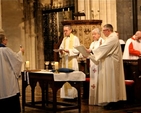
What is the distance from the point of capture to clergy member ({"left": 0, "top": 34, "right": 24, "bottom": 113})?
6207mm

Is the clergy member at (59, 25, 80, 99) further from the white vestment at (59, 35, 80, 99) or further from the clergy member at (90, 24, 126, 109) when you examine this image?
the clergy member at (90, 24, 126, 109)

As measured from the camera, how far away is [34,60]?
15.7 m

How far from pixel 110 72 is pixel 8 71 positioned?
7.45 ft

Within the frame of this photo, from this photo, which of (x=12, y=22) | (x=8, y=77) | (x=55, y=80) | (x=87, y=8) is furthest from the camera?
(x=12, y=22)

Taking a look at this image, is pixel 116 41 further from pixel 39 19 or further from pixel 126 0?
pixel 39 19

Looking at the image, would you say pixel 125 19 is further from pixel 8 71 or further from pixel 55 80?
pixel 8 71

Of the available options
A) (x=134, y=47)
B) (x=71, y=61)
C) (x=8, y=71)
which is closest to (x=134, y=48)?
(x=134, y=47)

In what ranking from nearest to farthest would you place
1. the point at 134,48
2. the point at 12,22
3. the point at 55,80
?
the point at 55,80 < the point at 134,48 < the point at 12,22

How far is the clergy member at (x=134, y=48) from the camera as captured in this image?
29.3ft

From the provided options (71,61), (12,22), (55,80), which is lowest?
(55,80)

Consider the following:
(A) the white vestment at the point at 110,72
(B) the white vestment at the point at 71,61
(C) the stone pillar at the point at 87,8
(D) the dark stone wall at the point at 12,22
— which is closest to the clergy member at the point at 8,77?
(A) the white vestment at the point at 110,72

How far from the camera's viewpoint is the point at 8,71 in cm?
627

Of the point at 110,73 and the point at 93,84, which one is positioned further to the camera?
the point at 93,84

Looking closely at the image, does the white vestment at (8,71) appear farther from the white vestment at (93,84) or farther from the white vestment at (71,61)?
the white vestment at (71,61)
